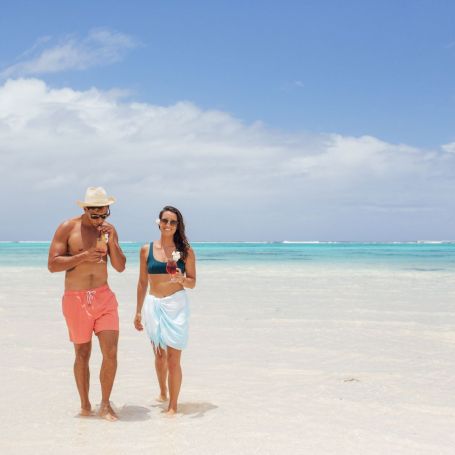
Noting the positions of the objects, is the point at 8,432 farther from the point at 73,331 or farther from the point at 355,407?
the point at 355,407

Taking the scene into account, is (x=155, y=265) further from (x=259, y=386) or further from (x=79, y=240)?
(x=259, y=386)

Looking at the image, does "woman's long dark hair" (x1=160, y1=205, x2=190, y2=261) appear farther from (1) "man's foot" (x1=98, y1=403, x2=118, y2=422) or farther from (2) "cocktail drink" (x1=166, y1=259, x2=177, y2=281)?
(1) "man's foot" (x1=98, y1=403, x2=118, y2=422)

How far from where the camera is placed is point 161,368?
213 inches

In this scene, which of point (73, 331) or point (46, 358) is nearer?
point (73, 331)

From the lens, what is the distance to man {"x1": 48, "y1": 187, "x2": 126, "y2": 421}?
4793mm

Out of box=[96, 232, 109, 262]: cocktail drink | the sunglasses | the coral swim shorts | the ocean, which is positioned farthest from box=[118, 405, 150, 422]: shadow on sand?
the ocean

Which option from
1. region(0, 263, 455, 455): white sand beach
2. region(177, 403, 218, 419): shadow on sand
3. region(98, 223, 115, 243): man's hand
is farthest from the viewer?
region(177, 403, 218, 419): shadow on sand

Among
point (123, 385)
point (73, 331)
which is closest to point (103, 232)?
point (73, 331)

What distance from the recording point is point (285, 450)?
13.8 feet

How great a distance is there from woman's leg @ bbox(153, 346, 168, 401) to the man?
543 mm

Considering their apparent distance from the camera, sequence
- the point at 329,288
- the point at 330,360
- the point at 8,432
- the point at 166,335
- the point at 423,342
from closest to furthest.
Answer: the point at 8,432 < the point at 166,335 < the point at 330,360 < the point at 423,342 < the point at 329,288

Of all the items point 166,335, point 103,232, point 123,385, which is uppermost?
point 103,232

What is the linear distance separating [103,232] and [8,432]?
1870 millimetres

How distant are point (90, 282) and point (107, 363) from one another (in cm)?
74
